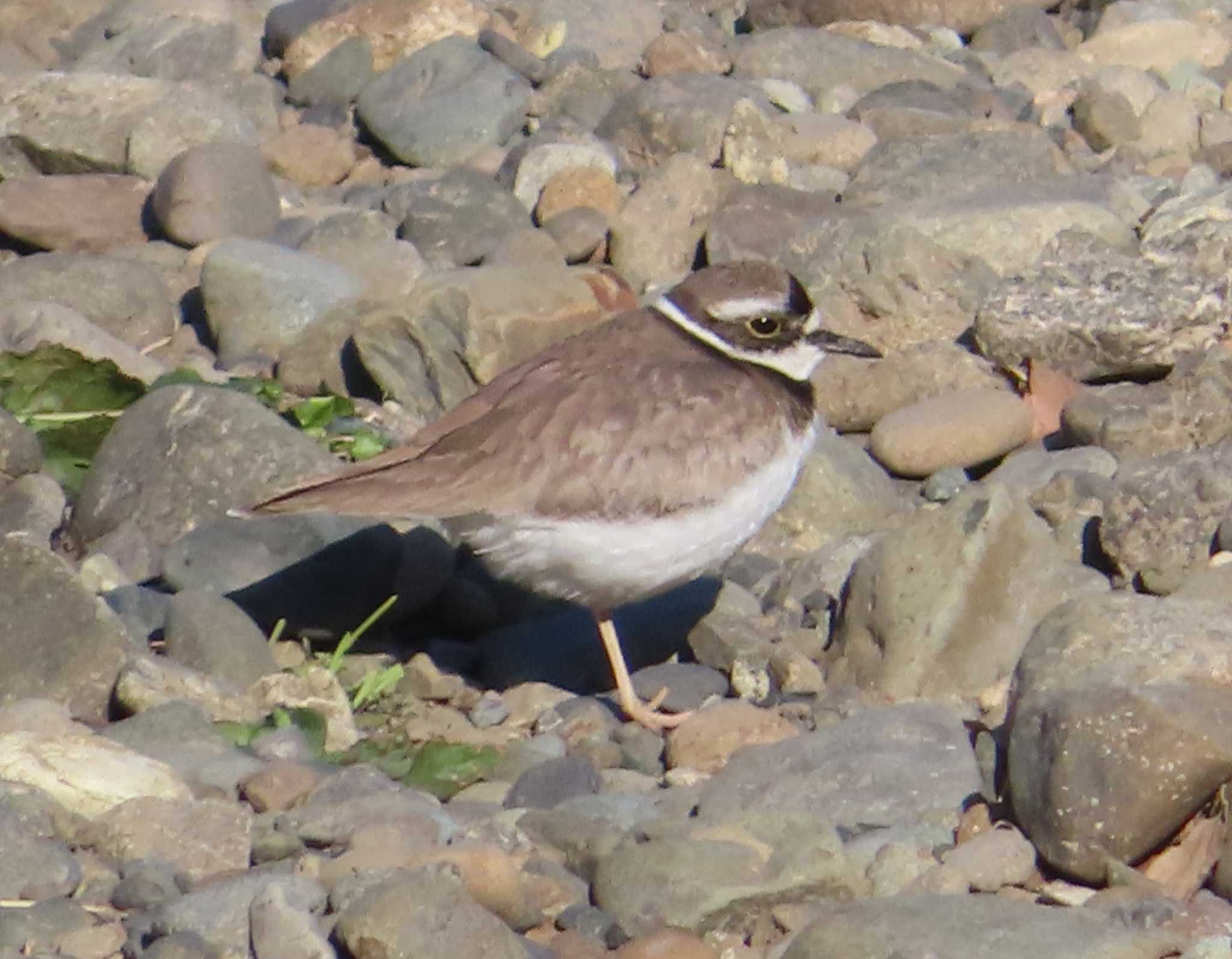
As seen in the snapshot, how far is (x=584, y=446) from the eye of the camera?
618 centimetres

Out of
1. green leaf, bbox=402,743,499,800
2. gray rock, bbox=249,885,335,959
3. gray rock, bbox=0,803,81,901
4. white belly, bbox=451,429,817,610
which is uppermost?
gray rock, bbox=249,885,335,959

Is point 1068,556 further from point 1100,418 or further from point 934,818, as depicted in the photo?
point 934,818

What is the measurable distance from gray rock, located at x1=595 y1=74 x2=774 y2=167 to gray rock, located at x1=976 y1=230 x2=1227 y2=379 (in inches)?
92.5

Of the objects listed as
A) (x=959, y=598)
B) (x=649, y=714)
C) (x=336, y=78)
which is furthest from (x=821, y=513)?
(x=336, y=78)

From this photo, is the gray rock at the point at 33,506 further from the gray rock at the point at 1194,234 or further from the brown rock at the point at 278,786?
the gray rock at the point at 1194,234

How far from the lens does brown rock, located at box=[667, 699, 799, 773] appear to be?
6.02 metres

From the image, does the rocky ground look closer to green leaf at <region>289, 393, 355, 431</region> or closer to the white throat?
green leaf at <region>289, 393, 355, 431</region>

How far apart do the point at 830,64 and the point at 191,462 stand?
5296 millimetres

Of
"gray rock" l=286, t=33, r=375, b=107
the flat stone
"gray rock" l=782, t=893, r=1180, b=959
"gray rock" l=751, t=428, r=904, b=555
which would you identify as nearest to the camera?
"gray rock" l=782, t=893, r=1180, b=959

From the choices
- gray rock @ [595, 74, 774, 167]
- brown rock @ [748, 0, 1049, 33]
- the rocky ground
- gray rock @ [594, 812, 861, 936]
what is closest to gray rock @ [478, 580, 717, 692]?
the rocky ground

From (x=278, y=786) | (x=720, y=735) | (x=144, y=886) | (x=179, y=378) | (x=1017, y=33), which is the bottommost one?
(x=1017, y=33)

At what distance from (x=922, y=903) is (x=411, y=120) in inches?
259

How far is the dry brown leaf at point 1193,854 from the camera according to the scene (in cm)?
494

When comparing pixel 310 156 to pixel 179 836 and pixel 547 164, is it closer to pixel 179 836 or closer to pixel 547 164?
pixel 547 164
